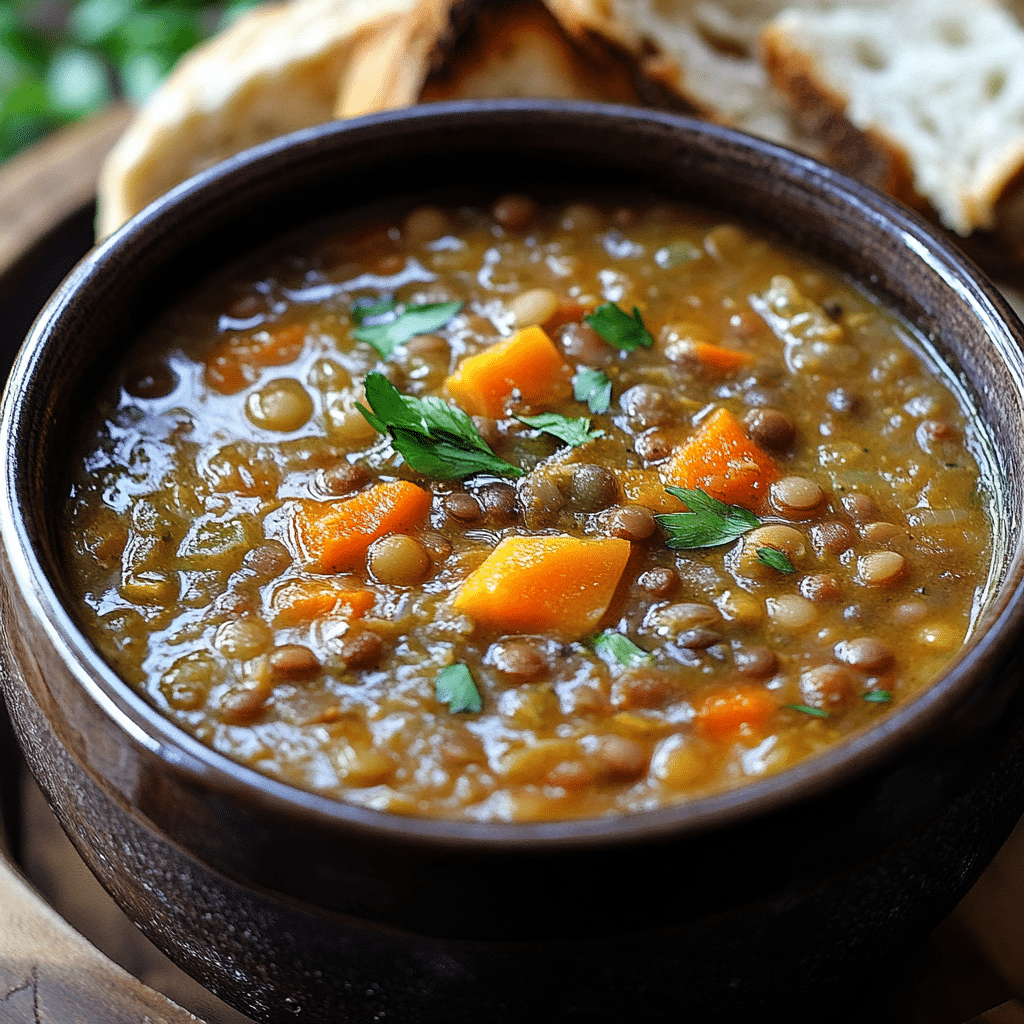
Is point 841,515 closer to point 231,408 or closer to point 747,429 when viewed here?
point 747,429

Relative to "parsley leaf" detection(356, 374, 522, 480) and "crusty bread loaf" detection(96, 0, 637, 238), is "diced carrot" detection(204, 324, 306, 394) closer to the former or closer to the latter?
"parsley leaf" detection(356, 374, 522, 480)

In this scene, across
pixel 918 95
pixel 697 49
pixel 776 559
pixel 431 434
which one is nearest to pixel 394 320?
pixel 431 434

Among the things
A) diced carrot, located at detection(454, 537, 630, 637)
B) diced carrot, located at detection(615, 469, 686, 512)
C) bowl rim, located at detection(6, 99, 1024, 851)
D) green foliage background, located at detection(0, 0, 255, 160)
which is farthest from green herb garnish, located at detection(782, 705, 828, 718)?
green foliage background, located at detection(0, 0, 255, 160)

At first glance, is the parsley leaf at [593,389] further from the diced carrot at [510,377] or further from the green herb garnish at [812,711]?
the green herb garnish at [812,711]

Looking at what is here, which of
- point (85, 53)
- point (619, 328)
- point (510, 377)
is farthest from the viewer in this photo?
point (85, 53)

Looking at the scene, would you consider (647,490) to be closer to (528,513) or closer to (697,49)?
(528,513)
